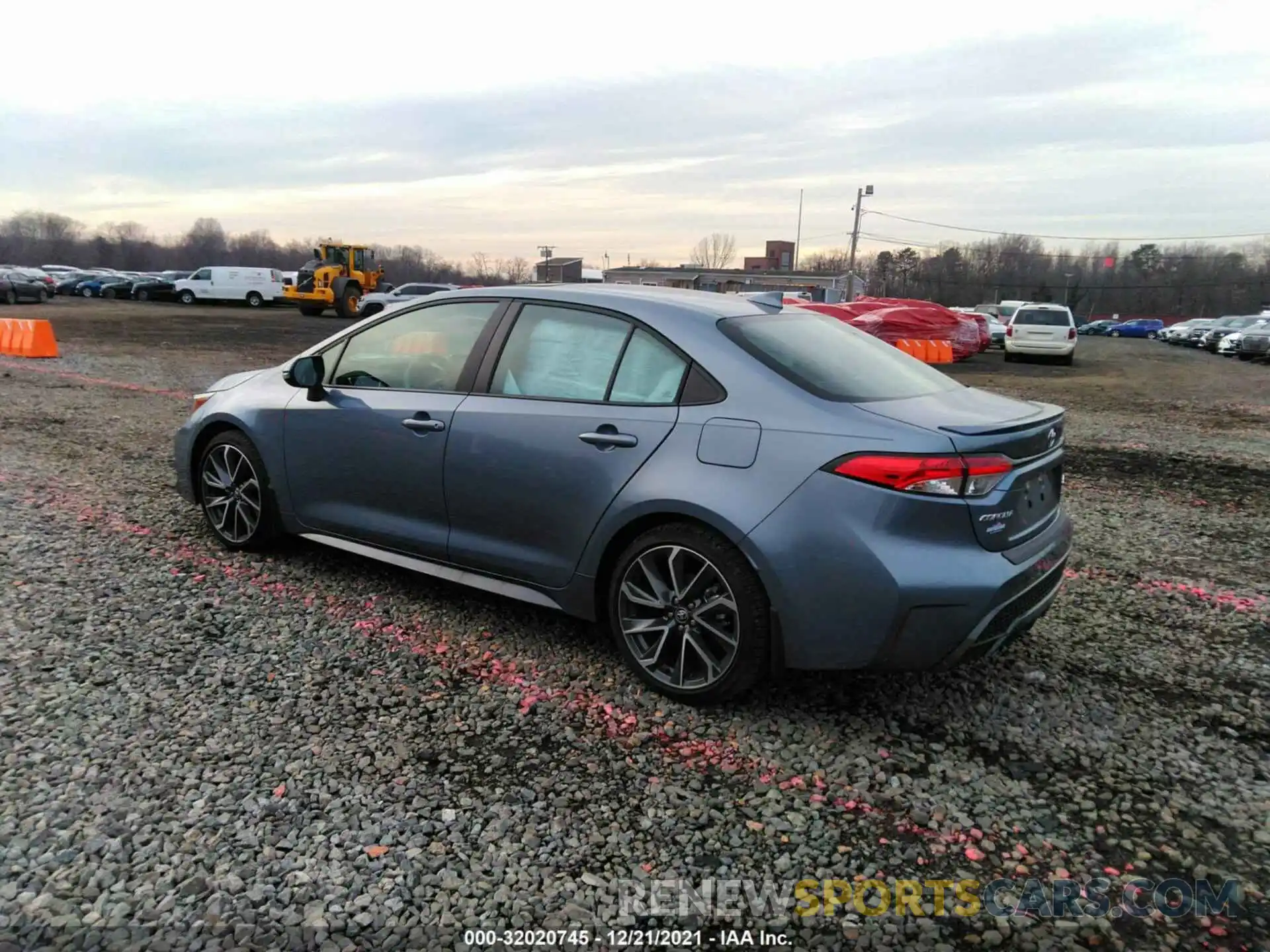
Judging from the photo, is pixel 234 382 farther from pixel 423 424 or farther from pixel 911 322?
pixel 911 322

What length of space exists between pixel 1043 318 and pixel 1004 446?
22867 mm

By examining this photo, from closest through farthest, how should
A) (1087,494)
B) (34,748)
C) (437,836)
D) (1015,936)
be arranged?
1. (1015,936)
2. (437,836)
3. (34,748)
4. (1087,494)

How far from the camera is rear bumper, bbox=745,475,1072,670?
288cm

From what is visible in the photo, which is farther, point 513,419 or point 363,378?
point 363,378

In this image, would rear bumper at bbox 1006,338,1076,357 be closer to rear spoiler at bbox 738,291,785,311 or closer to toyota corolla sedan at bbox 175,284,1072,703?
toyota corolla sedan at bbox 175,284,1072,703

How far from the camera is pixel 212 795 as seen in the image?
8.84ft

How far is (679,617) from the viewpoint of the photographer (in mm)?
3285

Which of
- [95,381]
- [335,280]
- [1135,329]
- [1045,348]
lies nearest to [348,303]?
[335,280]

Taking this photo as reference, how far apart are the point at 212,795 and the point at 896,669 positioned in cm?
228

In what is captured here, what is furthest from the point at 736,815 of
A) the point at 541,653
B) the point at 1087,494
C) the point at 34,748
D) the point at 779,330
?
the point at 1087,494

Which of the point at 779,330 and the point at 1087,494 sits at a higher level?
the point at 779,330

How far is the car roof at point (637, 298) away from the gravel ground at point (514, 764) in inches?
59.7

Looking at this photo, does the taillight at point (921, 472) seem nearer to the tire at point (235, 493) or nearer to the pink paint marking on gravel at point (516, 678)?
the pink paint marking on gravel at point (516, 678)

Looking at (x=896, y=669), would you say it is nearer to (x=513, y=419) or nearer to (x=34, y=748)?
(x=513, y=419)
